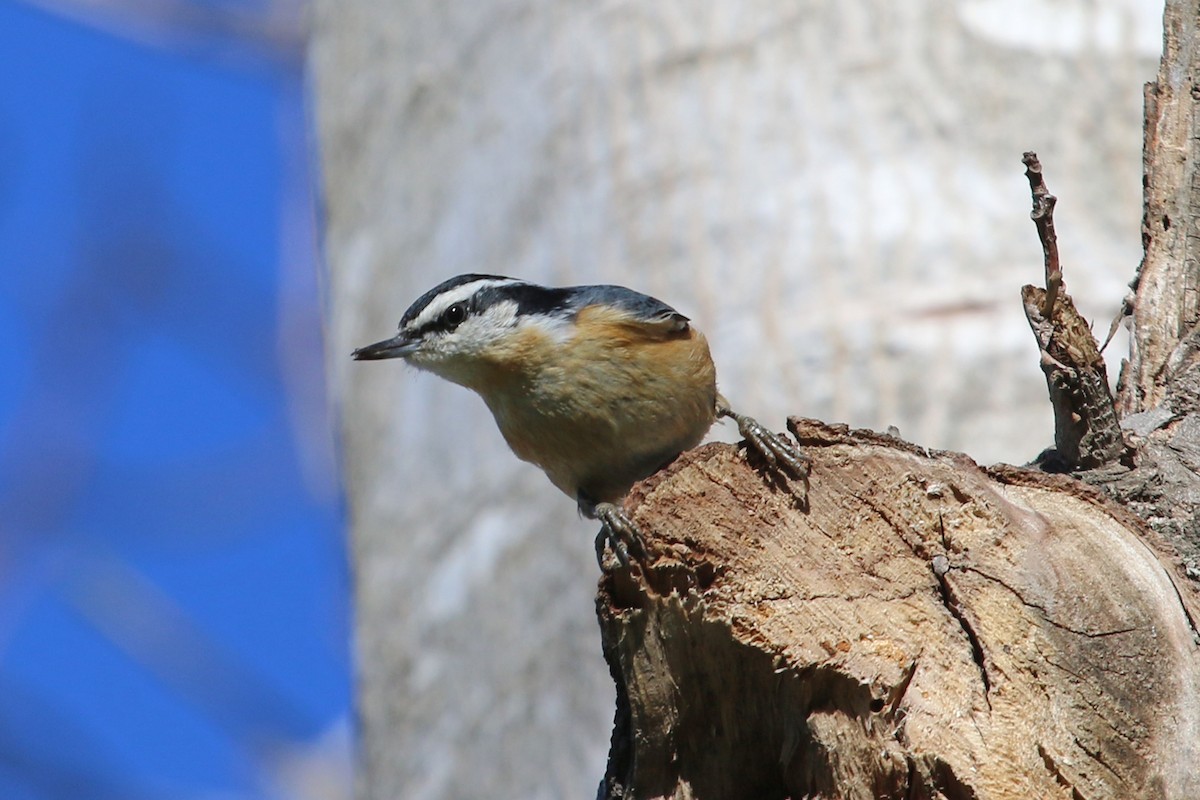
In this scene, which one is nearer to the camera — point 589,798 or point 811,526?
point 811,526

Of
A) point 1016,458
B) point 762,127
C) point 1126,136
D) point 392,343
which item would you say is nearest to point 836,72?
point 762,127

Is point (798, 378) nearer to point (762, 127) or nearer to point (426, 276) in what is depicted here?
point (762, 127)

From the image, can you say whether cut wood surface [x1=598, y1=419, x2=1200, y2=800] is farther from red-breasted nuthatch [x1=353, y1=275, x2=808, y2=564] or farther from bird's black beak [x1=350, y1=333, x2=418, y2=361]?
bird's black beak [x1=350, y1=333, x2=418, y2=361]

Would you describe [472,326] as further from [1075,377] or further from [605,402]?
[1075,377]

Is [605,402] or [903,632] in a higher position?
[605,402]

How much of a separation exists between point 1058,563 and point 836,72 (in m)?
1.56

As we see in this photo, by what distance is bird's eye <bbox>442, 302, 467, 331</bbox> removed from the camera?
3.28m

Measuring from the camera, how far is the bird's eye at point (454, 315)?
10.8 feet

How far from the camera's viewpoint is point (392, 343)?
3.30 metres

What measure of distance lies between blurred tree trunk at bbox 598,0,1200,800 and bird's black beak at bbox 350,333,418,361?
127 centimetres

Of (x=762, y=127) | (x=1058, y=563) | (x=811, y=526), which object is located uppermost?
(x=762, y=127)

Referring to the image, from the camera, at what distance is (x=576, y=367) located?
327 cm

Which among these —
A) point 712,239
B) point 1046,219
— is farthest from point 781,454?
point 712,239

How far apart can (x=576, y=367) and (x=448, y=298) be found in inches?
13.8
